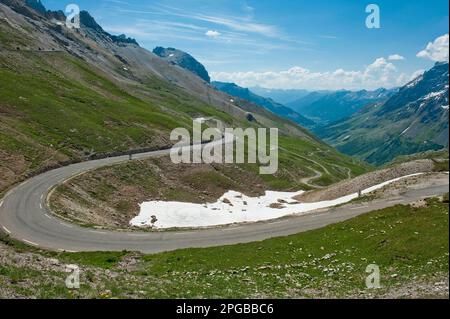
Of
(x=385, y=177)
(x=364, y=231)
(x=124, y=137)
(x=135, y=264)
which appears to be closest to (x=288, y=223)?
(x=364, y=231)

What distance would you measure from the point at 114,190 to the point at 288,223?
40.3m

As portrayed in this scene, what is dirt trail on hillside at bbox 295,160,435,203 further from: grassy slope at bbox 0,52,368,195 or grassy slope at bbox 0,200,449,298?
grassy slope at bbox 0,52,368,195

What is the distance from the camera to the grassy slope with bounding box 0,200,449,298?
28219 mm

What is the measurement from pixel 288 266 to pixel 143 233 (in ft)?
75.1

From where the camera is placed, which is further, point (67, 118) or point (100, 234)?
point (67, 118)

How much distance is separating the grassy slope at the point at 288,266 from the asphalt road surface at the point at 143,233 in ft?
10.9

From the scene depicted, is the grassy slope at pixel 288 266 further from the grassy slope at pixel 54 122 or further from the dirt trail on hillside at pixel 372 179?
the grassy slope at pixel 54 122

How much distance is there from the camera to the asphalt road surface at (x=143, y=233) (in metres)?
48.2

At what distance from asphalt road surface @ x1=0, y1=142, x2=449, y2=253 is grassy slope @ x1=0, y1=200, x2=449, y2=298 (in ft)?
10.9

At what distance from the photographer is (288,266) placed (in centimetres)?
3750

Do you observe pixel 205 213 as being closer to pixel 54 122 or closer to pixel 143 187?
pixel 143 187

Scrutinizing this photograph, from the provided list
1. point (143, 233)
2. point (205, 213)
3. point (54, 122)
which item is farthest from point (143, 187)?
point (54, 122)
